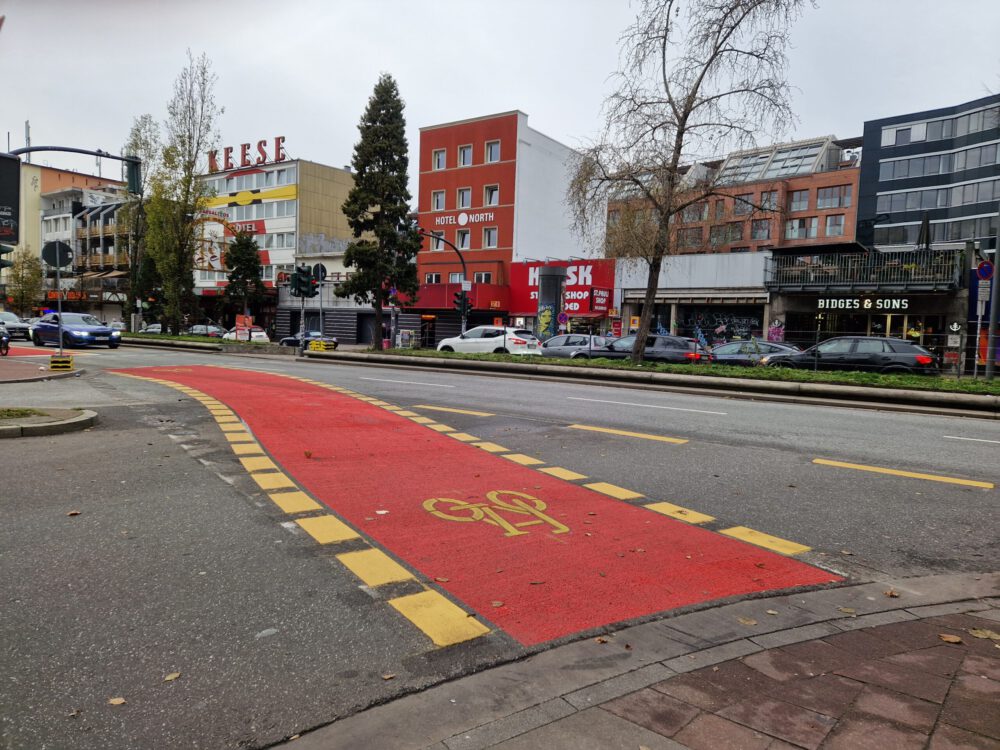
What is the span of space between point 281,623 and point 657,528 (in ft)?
9.46

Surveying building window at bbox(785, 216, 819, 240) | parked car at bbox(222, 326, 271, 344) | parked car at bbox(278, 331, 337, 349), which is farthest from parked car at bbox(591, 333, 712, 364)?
building window at bbox(785, 216, 819, 240)

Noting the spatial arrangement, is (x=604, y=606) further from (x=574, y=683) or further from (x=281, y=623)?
(x=281, y=623)

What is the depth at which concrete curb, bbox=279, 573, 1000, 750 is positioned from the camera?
255 centimetres

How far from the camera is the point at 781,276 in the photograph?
34.4 metres

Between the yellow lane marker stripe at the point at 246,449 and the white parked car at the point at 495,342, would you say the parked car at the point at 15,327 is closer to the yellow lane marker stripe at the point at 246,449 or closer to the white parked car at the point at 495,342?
the white parked car at the point at 495,342

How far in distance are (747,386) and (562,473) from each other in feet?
36.9

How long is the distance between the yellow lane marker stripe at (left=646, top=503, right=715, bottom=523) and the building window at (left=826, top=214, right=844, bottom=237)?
205 ft

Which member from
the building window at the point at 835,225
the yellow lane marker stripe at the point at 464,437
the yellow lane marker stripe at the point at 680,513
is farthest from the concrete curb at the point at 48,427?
the building window at the point at 835,225

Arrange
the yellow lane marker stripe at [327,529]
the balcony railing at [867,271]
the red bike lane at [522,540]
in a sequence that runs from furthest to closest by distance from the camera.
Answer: the balcony railing at [867,271] < the yellow lane marker stripe at [327,529] < the red bike lane at [522,540]

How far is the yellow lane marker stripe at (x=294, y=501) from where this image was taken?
17.9 ft

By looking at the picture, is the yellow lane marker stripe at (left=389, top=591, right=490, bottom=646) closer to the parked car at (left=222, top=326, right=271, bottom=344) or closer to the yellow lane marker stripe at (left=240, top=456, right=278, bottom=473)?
the yellow lane marker stripe at (left=240, top=456, right=278, bottom=473)

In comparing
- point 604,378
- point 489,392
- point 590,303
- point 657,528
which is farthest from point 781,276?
point 657,528

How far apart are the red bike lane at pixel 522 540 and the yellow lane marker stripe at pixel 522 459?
0.19m

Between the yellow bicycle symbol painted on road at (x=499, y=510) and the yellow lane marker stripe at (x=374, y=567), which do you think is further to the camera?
the yellow bicycle symbol painted on road at (x=499, y=510)
